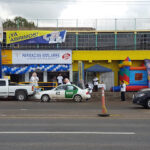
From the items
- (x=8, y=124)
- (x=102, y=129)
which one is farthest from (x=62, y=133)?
(x=8, y=124)

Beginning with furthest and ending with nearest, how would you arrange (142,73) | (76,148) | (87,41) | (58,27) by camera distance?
1. (58,27)
2. (87,41)
3. (142,73)
4. (76,148)

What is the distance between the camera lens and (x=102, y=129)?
9.82 metres

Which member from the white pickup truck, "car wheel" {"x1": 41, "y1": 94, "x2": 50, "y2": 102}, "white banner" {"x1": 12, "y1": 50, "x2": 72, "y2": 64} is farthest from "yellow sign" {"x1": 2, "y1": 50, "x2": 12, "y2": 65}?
"car wheel" {"x1": 41, "y1": 94, "x2": 50, "y2": 102}

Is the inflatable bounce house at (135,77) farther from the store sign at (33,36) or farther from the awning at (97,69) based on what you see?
the store sign at (33,36)

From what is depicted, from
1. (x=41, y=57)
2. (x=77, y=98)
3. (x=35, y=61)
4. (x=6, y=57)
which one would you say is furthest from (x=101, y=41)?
(x=77, y=98)

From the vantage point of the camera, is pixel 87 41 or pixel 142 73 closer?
pixel 142 73

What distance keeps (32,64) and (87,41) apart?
6075 millimetres

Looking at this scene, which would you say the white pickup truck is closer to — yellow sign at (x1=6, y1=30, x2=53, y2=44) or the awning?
the awning

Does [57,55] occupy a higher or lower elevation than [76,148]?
higher

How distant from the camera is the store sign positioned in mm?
28672

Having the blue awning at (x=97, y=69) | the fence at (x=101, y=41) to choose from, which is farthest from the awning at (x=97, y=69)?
the fence at (x=101, y=41)

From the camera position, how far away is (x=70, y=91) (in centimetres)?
2102

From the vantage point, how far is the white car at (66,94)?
21016 mm

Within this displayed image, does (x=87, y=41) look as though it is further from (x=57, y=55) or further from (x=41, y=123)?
(x=41, y=123)
